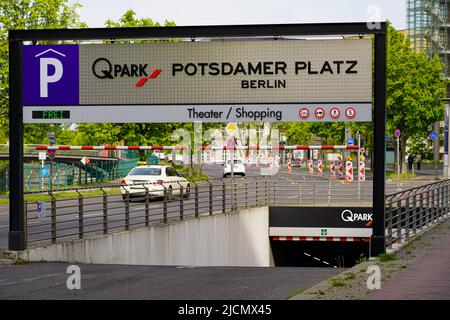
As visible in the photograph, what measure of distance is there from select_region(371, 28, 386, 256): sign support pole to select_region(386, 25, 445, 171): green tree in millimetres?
45832

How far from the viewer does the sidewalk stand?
8.99m

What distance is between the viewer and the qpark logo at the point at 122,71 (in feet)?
46.5

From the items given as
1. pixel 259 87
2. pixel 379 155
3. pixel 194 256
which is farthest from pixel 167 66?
pixel 194 256

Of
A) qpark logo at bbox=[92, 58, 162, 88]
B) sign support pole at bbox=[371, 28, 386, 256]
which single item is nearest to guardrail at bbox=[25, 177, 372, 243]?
qpark logo at bbox=[92, 58, 162, 88]

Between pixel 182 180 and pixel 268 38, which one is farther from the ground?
pixel 268 38

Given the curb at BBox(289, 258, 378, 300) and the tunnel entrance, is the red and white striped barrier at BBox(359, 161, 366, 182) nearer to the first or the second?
the tunnel entrance

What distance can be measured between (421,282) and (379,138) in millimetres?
3940

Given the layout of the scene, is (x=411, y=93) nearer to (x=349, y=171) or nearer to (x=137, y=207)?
(x=349, y=171)

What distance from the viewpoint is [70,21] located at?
159ft

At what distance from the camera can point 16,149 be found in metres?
14.2

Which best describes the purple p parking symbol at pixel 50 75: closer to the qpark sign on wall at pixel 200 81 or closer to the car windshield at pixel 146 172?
the qpark sign on wall at pixel 200 81

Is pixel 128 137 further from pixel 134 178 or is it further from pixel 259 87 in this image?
pixel 259 87

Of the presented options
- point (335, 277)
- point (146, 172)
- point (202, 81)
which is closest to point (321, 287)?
point (335, 277)

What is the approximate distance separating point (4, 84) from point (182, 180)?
50.7ft
